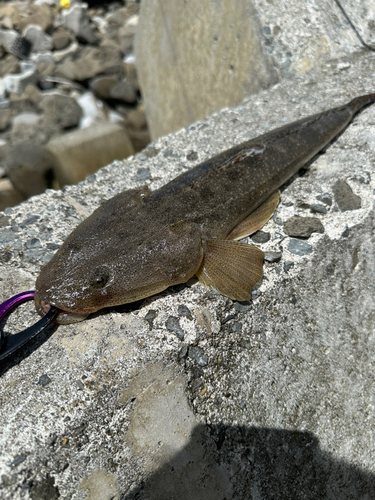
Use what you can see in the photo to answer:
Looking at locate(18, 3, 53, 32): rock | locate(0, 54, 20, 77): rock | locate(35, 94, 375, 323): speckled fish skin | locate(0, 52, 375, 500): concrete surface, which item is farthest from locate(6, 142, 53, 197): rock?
locate(35, 94, 375, 323): speckled fish skin

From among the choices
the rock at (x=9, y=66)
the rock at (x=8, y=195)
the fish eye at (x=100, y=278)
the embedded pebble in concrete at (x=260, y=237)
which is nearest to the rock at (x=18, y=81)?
the rock at (x=9, y=66)

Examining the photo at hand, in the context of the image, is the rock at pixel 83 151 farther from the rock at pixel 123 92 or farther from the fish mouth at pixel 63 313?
the fish mouth at pixel 63 313

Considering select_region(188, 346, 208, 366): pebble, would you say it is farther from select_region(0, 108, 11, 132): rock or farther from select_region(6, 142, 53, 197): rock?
select_region(0, 108, 11, 132): rock

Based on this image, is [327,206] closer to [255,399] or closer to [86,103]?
[255,399]

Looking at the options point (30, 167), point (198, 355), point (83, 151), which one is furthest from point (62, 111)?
point (198, 355)

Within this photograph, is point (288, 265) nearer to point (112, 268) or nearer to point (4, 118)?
point (112, 268)

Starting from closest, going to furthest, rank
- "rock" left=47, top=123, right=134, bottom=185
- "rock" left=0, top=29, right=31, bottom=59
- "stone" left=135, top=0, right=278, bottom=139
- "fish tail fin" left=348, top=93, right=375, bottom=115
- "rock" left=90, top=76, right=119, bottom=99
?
1. "fish tail fin" left=348, top=93, right=375, bottom=115
2. "stone" left=135, top=0, right=278, bottom=139
3. "rock" left=47, top=123, right=134, bottom=185
4. "rock" left=90, top=76, right=119, bottom=99
5. "rock" left=0, top=29, right=31, bottom=59
